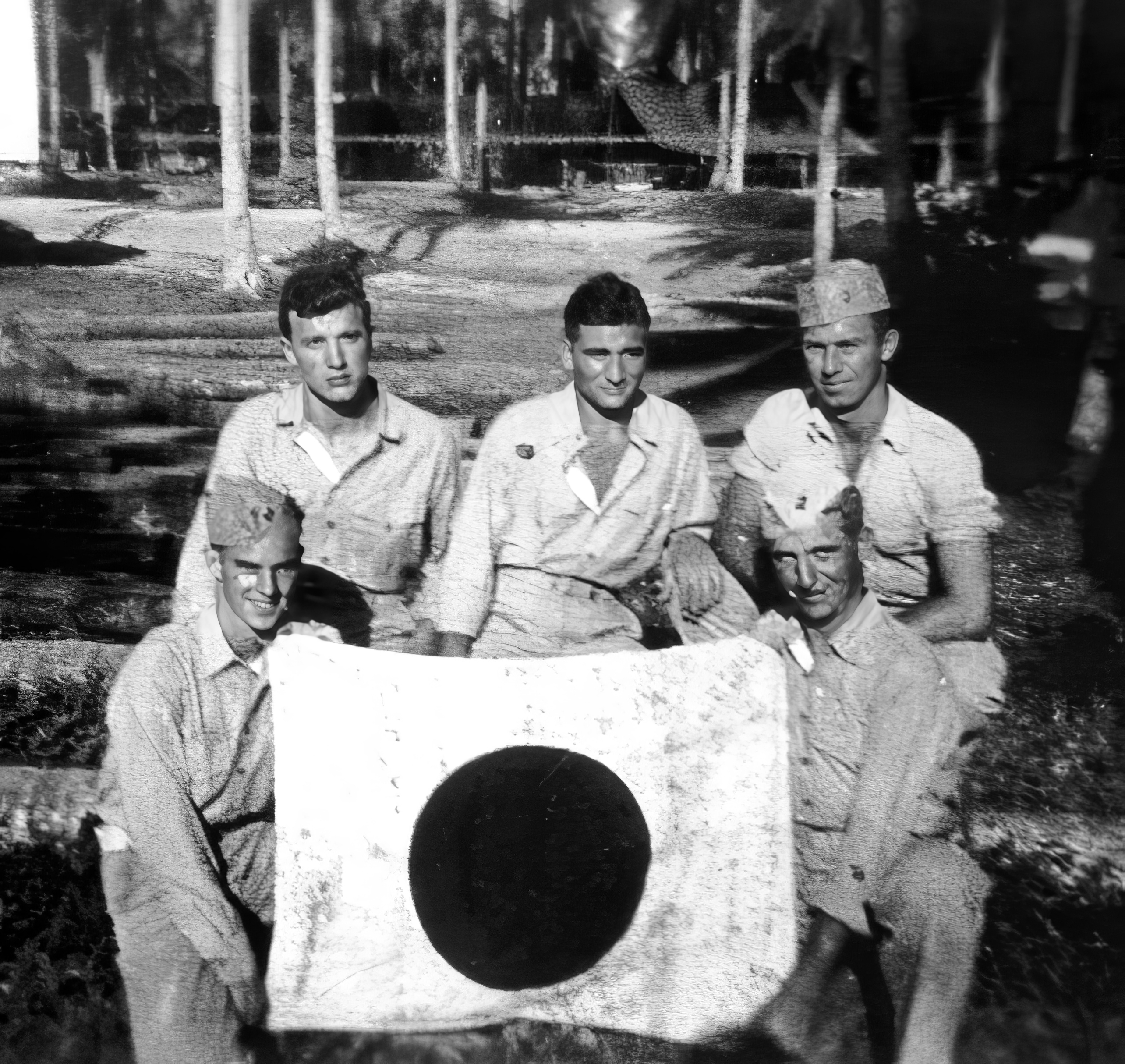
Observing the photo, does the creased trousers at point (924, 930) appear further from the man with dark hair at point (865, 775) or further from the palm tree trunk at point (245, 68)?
the palm tree trunk at point (245, 68)

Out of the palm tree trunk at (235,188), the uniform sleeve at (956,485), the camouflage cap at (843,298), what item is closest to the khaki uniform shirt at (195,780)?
the palm tree trunk at (235,188)

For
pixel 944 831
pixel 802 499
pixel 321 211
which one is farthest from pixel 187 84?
pixel 944 831

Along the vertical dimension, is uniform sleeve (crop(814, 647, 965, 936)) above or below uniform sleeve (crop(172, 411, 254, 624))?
below

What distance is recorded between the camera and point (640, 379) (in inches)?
119

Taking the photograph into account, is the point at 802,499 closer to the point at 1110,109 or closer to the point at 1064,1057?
the point at 1110,109

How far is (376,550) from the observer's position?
121 inches

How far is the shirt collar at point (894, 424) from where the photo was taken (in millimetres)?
3020

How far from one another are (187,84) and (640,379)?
4.55 feet

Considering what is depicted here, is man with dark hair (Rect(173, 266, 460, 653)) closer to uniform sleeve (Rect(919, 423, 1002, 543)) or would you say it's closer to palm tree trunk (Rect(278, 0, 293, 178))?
palm tree trunk (Rect(278, 0, 293, 178))

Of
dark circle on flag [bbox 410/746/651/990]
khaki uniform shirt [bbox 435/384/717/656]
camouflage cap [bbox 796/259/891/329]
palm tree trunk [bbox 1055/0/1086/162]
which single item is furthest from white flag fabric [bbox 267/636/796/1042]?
palm tree trunk [bbox 1055/0/1086/162]

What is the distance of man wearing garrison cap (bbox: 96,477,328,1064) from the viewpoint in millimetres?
2980

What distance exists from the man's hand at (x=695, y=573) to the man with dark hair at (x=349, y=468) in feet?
1.97

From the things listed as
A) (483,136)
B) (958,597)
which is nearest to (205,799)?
(483,136)

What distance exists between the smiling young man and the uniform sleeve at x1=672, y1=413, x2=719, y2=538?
3.22 ft
